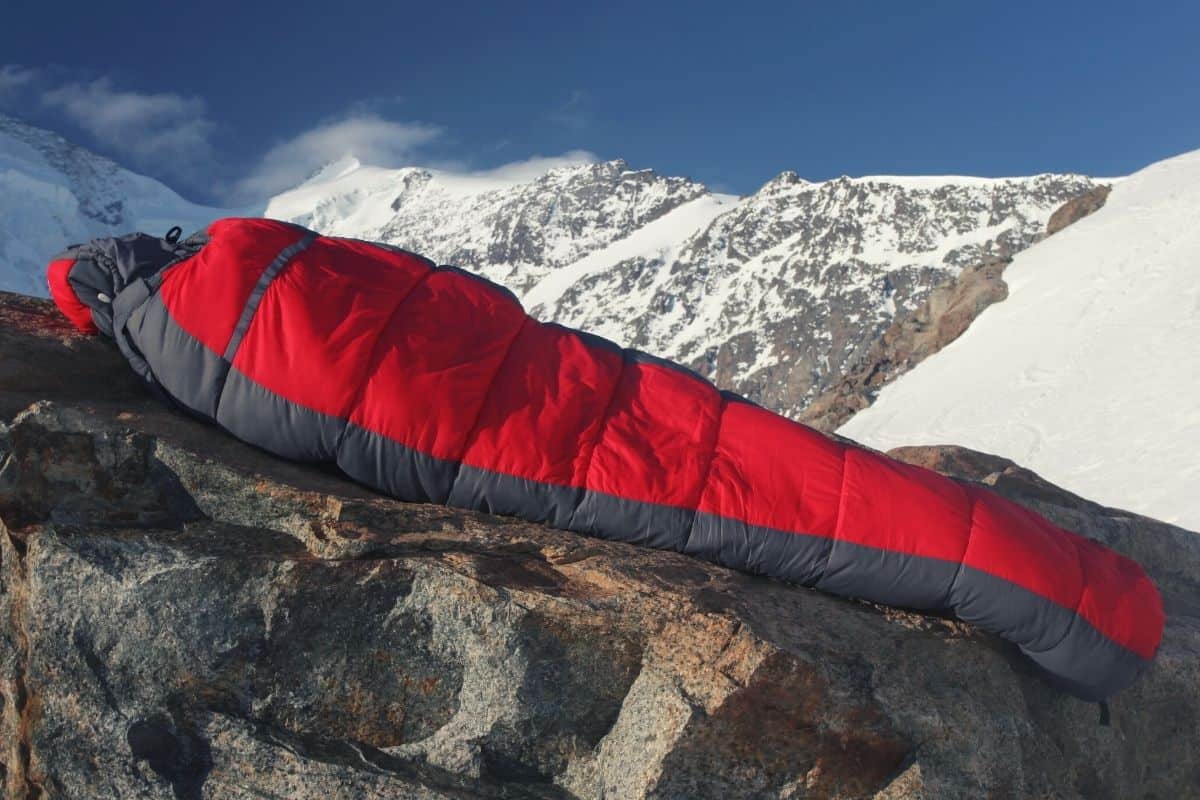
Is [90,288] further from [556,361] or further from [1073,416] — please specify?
[1073,416]

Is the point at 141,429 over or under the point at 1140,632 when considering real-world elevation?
over

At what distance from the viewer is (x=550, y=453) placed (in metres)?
4.61

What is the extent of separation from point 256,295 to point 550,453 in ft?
5.57

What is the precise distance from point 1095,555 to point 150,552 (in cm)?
469

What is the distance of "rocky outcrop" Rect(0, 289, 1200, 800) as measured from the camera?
3414 mm

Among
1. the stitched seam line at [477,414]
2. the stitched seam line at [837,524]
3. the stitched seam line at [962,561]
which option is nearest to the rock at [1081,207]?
the stitched seam line at [962,561]

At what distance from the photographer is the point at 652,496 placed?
4.59 meters

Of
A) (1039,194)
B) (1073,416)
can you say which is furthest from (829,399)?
(1039,194)

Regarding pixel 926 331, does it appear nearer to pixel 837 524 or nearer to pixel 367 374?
pixel 837 524

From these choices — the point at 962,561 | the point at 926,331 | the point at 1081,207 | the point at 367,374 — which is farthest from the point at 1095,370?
the point at 367,374

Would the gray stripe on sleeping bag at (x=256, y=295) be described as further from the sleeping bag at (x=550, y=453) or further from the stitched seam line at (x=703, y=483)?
the stitched seam line at (x=703, y=483)

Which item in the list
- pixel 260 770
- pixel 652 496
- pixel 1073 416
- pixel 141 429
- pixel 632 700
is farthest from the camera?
pixel 1073 416

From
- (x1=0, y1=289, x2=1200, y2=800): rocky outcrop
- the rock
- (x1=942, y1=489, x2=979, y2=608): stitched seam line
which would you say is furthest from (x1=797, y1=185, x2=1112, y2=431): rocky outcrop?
(x1=0, y1=289, x2=1200, y2=800): rocky outcrop

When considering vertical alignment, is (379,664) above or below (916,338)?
below
